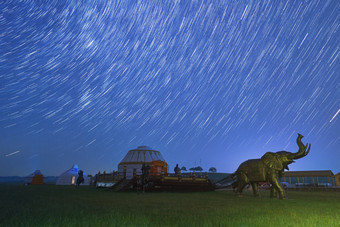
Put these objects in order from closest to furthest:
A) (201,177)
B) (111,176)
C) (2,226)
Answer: (2,226)
(201,177)
(111,176)

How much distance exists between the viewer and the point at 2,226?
15.3 ft

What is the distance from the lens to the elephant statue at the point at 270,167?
44.7ft

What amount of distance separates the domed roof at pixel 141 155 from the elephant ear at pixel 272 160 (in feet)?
74.0

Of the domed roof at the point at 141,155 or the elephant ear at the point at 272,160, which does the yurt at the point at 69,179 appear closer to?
the domed roof at the point at 141,155

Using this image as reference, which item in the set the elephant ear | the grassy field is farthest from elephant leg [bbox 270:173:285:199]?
the grassy field

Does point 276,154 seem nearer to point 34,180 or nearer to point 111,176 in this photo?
point 111,176

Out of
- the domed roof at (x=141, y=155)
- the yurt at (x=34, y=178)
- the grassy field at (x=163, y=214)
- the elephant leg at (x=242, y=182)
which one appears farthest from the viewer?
the yurt at (x=34, y=178)

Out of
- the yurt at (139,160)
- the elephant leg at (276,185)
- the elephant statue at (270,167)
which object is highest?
the yurt at (139,160)

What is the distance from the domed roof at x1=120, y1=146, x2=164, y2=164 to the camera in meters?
35.0

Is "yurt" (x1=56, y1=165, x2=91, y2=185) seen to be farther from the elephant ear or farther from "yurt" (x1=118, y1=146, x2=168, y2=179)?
the elephant ear

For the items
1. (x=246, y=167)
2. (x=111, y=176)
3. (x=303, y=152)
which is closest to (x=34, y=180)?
(x=111, y=176)

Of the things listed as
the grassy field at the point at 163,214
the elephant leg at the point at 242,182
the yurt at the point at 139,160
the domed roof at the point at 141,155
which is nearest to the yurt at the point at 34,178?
the yurt at the point at 139,160

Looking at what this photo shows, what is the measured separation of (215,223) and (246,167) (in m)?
10.5

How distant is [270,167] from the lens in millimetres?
13758
